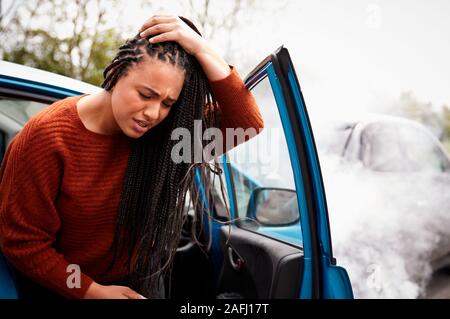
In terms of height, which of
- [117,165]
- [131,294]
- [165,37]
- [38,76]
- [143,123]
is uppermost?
[38,76]

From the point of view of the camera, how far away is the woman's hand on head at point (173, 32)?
120cm

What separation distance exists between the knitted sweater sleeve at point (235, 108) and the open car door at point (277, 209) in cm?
10

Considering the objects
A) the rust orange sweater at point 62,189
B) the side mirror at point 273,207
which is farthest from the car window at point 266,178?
the rust orange sweater at point 62,189

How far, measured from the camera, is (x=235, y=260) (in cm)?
208

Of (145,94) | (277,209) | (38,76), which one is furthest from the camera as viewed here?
(277,209)

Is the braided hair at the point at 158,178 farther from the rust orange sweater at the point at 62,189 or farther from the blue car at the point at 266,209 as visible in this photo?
the blue car at the point at 266,209

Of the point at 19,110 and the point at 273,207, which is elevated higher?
the point at 19,110

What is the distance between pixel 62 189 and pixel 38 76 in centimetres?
76

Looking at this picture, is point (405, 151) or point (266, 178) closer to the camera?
point (405, 151)

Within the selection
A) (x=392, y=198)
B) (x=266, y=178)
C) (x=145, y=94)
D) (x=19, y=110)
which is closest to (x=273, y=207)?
(x=266, y=178)

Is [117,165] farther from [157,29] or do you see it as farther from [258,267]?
[258,267]

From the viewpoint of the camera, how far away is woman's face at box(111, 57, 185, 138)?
3.75 ft
